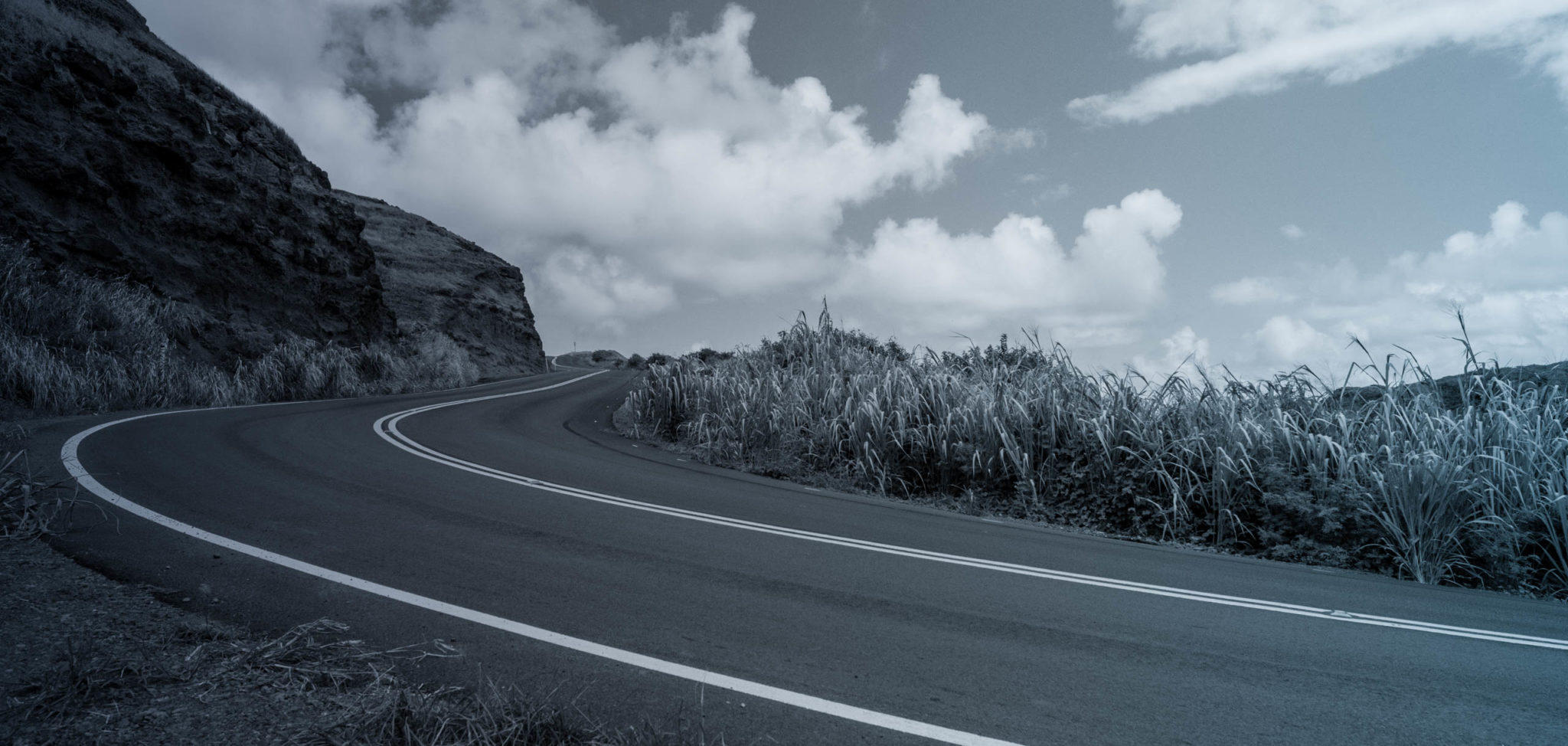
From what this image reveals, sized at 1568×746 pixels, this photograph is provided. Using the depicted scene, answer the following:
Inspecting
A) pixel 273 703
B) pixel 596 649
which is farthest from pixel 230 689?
pixel 596 649

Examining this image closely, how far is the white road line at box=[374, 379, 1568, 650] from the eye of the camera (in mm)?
5555

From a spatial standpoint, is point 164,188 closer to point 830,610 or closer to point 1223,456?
point 830,610

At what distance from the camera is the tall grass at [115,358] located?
13867 millimetres

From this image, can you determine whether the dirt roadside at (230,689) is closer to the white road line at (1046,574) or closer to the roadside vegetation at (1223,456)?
the white road line at (1046,574)

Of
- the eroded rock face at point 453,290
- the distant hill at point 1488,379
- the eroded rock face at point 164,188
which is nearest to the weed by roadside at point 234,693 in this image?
the distant hill at point 1488,379

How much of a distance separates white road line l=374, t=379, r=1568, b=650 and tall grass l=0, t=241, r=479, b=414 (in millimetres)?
9618

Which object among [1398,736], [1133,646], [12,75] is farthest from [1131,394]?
[12,75]

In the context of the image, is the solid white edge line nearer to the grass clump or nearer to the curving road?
the curving road

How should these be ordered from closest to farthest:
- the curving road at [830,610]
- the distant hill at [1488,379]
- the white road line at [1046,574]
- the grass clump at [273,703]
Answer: the grass clump at [273,703], the curving road at [830,610], the white road line at [1046,574], the distant hill at [1488,379]

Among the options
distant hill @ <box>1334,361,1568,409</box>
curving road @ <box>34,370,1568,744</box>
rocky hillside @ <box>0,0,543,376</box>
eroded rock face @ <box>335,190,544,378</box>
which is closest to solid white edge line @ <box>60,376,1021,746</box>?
curving road @ <box>34,370,1568,744</box>

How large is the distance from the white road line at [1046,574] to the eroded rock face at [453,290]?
89.2ft

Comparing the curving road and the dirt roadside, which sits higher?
the curving road

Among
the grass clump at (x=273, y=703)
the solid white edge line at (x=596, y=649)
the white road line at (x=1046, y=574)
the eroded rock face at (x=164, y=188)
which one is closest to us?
the grass clump at (x=273, y=703)

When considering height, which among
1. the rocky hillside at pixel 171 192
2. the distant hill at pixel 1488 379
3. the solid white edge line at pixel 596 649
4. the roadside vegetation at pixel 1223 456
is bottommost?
the solid white edge line at pixel 596 649
